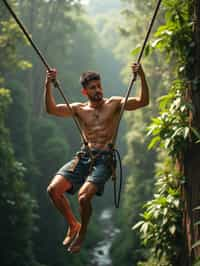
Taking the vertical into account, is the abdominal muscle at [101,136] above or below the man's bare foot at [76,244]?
above

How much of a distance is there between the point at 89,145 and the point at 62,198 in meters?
0.59

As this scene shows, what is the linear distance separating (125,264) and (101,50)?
27.0 meters

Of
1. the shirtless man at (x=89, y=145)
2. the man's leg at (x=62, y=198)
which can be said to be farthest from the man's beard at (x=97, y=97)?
the man's leg at (x=62, y=198)

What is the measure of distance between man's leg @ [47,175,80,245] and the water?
53.1 ft

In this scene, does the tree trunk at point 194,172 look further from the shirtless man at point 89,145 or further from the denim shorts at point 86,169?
the denim shorts at point 86,169

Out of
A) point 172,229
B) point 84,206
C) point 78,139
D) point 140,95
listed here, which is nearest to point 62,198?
point 84,206

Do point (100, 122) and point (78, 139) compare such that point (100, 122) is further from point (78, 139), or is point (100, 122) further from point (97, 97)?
point (78, 139)

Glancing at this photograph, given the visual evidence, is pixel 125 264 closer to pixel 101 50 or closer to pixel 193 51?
pixel 193 51

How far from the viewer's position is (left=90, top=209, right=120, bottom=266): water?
2047 cm

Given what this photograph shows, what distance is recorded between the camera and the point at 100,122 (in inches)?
175

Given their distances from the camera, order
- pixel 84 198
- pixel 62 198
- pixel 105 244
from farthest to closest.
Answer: pixel 105 244 → pixel 62 198 → pixel 84 198

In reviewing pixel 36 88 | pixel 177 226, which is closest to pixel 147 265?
pixel 177 226

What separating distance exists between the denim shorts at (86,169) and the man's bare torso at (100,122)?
0.11 metres

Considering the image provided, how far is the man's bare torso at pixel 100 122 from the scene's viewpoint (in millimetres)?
4449
